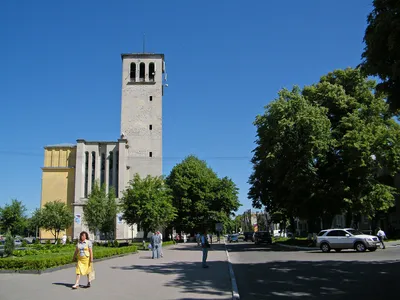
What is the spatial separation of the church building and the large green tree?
35334mm

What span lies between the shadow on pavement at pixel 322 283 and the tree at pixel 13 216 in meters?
43.1

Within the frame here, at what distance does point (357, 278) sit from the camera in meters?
13.4

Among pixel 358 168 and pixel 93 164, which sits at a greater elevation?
pixel 93 164

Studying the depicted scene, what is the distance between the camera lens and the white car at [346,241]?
89.1 feet

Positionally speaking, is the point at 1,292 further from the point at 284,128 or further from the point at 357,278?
the point at 284,128

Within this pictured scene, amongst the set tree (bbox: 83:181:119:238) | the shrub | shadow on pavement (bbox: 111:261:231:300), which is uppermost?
tree (bbox: 83:181:119:238)

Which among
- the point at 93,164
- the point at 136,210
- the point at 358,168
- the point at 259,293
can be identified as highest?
the point at 93,164

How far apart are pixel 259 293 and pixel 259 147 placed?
27239 millimetres

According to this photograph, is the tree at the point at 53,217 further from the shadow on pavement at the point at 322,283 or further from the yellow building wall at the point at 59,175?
the shadow on pavement at the point at 322,283

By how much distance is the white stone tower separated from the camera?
6994 cm

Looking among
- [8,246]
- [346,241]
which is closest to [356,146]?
[346,241]

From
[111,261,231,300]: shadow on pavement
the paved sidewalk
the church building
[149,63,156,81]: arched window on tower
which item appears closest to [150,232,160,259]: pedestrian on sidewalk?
[111,261,231,300]: shadow on pavement

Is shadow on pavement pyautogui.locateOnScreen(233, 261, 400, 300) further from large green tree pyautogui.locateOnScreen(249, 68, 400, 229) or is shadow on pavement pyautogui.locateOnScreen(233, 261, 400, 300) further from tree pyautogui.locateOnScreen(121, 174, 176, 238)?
tree pyautogui.locateOnScreen(121, 174, 176, 238)

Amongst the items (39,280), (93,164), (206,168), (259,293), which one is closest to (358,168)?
(259,293)
